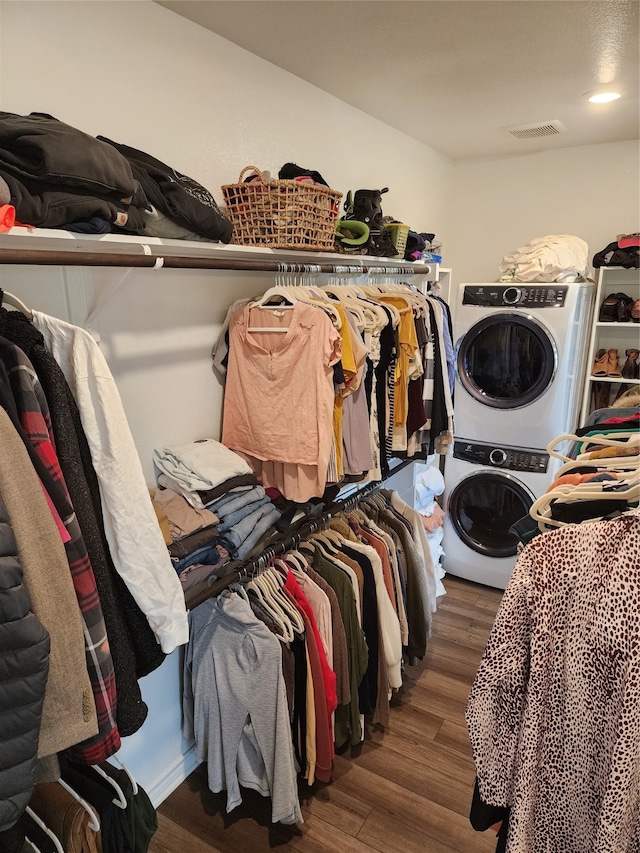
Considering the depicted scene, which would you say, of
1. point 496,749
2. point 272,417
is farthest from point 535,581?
point 272,417

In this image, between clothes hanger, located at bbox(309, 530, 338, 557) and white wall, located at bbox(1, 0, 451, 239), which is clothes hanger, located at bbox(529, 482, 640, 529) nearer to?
clothes hanger, located at bbox(309, 530, 338, 557)

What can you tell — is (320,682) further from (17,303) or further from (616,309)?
(616,309)

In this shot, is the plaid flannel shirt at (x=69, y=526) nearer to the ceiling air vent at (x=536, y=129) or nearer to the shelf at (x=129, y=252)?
the shelf at (x=129, y=252)

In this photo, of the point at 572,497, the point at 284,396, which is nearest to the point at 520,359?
the point at 284,396

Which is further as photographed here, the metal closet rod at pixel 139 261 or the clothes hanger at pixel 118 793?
the clothes hanger at pixel 118 793

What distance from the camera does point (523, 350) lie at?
288cm

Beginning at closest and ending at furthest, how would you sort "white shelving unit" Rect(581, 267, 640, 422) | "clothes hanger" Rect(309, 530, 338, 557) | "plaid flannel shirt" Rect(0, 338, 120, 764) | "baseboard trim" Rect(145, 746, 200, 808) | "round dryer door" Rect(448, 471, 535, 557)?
"plaid flannel shirt" Rect(0, 338, 120, 764) < "baseboard trim" Rect(145, 746, 200, 808) < "clothes hanger" Rect(309, 530, 338, 557) < "round dryer door" Rect(448, 471, 535, 557) < "white shelving unit" Rect(581, 267, 640, 422)

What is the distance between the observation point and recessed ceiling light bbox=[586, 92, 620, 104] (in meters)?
2.24

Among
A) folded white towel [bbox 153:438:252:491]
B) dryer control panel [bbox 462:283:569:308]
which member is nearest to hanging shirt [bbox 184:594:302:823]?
folded white towel [bbox 153:438:252:491]

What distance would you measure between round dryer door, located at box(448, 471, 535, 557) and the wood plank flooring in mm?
968

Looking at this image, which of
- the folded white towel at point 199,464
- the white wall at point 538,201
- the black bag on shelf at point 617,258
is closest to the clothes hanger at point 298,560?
the folded white towel at point 199,464

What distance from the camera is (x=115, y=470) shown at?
1.06 meters

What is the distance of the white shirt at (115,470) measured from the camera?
105cm

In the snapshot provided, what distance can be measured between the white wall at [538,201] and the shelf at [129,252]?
6.64 ft
